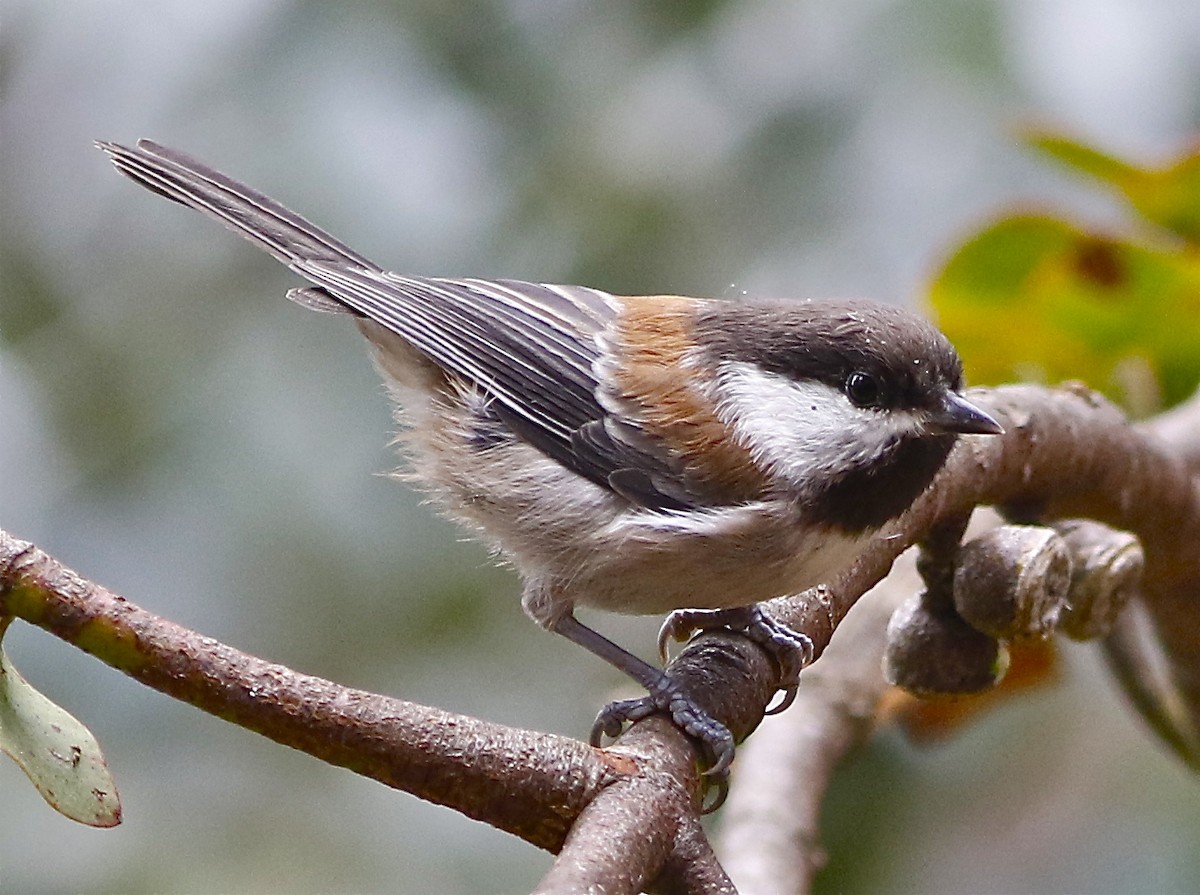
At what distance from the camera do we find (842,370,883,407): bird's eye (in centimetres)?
150

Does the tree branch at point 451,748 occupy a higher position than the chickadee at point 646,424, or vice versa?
the chickadee at point 646,424

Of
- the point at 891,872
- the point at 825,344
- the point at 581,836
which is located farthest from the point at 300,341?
the point at 581,836

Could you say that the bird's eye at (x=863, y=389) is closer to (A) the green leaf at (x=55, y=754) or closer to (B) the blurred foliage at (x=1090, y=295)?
(B) the blurred foliage at (x=1090, y=295)

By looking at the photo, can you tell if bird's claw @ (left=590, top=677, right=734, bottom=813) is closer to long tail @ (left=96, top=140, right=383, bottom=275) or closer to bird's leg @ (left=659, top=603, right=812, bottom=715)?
bird's leg @ (left=659, top=603, right=812, bottom=715)

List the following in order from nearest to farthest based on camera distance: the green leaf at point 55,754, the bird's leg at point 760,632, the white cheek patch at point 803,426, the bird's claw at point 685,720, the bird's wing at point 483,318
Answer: the green leaf at point 55,754 < the bird's claw at point 685,720 < the bird's leg at point 760,632 < the white cheek patch at point 803,426 < the bird's wing at point 483,318

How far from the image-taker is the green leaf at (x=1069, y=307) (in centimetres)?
197

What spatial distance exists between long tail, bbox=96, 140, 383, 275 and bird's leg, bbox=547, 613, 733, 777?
67 centimetres

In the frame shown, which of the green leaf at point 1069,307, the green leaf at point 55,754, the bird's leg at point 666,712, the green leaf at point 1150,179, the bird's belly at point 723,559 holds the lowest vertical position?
the bird's leg at point 666,712

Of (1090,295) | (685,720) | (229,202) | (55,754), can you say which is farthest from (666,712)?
(1090,295)

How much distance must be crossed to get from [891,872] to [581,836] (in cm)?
139

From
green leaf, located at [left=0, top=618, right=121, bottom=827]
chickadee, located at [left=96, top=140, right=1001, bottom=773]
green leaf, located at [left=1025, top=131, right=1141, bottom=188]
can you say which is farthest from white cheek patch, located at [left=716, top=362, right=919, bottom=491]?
green leaf, located at [left=0, top=618, right=121, bottom=827]

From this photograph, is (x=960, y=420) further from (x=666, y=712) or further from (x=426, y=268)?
(x=426, y=268)

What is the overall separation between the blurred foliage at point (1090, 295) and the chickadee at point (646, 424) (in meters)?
0.60

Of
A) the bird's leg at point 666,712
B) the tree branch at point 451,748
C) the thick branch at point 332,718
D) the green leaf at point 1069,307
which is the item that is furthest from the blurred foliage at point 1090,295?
the thick branch at point 332,718
